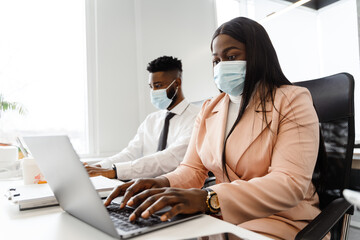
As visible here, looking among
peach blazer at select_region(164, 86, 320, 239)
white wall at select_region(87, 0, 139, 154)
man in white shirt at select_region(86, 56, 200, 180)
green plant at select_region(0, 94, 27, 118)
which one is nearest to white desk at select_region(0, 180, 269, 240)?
peach blazer at select_region(164, 86, 320, 239)

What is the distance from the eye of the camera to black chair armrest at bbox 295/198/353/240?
66 cm

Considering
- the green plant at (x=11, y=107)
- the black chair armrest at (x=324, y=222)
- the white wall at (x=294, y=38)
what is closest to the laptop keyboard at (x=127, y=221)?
the black chair armrest at (x=324, y=222)

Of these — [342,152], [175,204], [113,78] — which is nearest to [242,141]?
[342,152]

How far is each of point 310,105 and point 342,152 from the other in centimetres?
23

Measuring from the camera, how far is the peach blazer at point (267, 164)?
773mm

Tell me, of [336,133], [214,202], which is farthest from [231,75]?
[214,202]

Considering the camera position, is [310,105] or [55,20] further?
[55,20]

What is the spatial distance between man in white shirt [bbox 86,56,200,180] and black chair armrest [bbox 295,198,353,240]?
1042 mm

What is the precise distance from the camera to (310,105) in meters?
0.95

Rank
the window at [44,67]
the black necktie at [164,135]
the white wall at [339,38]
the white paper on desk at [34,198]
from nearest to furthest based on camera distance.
Answer: the white paper on desk at [34,198] → the black necktie at [164,135] → the window at [44,67] → the white wall at [339,38]

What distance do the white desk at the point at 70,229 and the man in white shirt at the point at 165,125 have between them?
105cm

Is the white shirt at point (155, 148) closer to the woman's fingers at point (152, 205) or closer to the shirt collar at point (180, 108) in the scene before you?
the shirt collar at point (180, 108)

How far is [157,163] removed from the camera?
172 centimetres

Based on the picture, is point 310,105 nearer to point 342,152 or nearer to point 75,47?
point 342,152
